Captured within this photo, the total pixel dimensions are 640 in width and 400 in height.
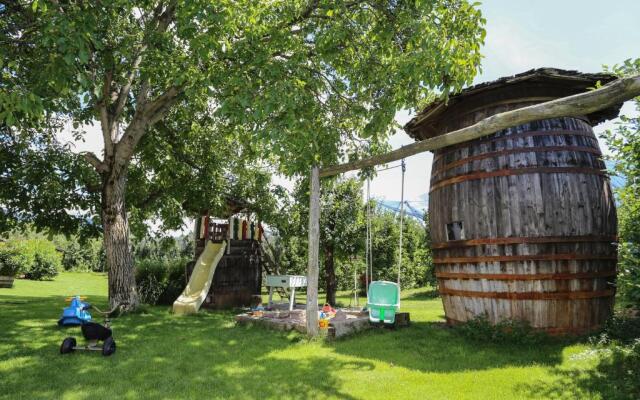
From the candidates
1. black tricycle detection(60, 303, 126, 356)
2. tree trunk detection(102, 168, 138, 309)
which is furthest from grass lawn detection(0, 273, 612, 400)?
tree trunk detection(102, 168, 138, 309)

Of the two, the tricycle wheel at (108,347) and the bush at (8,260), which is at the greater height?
the bush at (8,260)

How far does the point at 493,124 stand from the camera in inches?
213

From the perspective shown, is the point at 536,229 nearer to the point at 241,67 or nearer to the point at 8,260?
the point at 241,67

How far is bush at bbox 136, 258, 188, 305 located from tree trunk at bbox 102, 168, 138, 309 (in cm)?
415

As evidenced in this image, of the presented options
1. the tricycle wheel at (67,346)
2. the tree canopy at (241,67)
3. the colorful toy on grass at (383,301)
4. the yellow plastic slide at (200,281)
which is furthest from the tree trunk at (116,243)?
the colorful toy on grass at (383,301)

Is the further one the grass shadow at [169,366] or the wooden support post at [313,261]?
the wooden support post at [313,261]

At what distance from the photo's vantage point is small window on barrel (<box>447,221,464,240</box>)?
7.15 m

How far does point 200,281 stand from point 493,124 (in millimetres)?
10126

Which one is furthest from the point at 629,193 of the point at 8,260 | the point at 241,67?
the point at 8,260

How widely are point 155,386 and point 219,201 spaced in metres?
8.34

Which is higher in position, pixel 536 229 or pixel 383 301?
pixel 536 229

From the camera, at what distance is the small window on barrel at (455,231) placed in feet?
23.5

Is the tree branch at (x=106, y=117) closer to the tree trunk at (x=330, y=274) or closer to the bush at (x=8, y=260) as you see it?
the tree trunk at (x=330, y=274)

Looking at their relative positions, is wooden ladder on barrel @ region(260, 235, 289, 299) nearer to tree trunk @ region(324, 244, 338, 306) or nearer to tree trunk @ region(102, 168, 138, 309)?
tree trunk @ region(324, 244, 338, 306)
